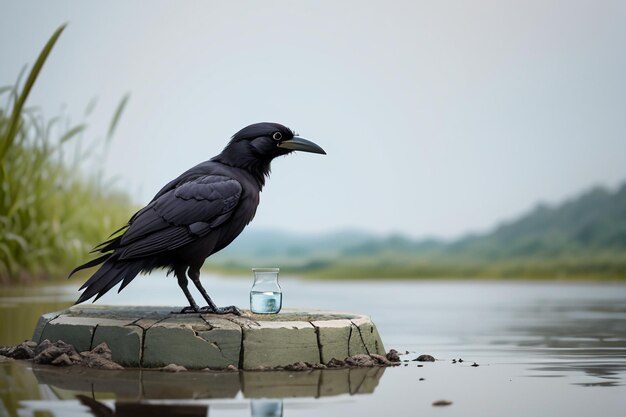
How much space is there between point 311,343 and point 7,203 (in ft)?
30.1

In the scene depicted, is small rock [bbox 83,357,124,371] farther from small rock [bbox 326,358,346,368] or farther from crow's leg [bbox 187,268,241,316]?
small rock [bbox 326,358,346,368]

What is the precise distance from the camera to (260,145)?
7.05 m

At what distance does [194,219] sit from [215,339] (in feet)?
2.83

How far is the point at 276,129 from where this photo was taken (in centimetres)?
706

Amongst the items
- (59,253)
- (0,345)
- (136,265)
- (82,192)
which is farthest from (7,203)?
(136,265)

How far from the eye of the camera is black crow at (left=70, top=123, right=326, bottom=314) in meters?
6.65

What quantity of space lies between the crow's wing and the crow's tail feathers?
0.07m

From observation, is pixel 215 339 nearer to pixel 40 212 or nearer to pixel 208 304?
pixel 208 304

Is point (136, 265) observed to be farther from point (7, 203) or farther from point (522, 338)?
point (7, 203)

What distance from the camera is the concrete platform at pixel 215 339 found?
20.8 feet

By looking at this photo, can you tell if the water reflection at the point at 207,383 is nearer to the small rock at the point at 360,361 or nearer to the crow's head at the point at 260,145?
the small rock at the point at 360,361

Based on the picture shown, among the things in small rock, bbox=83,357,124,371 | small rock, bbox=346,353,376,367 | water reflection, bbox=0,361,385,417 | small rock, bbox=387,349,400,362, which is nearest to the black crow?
small rock, bbox=83,357,124,371

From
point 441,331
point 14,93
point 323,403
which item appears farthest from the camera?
point 14,93

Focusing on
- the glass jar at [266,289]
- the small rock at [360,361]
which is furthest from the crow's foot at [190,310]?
the small rock at [360,361]
